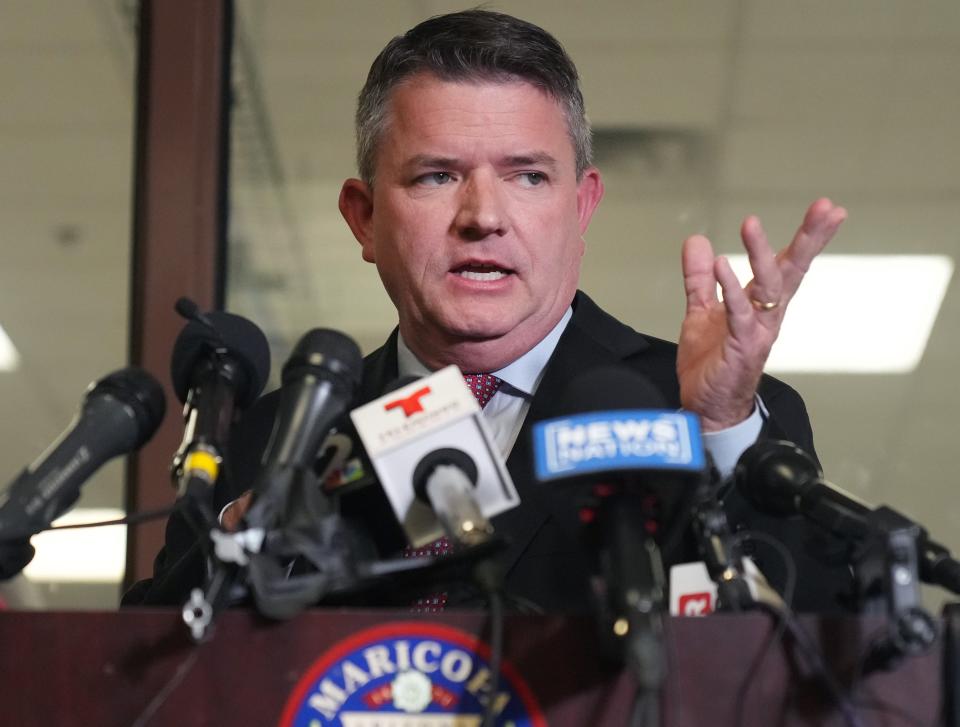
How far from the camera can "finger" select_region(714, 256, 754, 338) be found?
128cm

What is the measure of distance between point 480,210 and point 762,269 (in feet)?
1.36

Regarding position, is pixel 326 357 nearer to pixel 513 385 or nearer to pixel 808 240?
pixel 808 240

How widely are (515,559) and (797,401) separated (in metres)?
0.43

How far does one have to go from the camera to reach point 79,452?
3.13 ft

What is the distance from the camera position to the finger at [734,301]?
1.28 meters

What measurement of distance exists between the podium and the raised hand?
0.46 metres

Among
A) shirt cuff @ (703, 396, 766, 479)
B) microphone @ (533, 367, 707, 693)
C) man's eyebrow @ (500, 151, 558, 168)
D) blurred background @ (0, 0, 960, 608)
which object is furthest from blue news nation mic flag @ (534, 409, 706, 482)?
blurred background @ (0, 0, 960, 608)

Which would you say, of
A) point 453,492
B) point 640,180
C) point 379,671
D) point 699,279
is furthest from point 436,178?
point 640,180

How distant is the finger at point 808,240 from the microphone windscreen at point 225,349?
0.57 metres

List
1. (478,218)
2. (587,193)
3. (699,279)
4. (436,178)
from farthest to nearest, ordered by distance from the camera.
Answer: (587,193) < (436,178) < (478,218) < (699,279)

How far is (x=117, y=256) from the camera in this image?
9.28ft

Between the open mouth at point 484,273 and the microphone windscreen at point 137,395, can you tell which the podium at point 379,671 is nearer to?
the microphone windscreen at point 137,395

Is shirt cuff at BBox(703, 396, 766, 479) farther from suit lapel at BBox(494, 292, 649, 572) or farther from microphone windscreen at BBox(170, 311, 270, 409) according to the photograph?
microphone windscreen at BBox(170, 311, 270, 409)

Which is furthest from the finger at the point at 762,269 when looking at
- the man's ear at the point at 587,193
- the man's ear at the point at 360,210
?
the man's ear at the point at 360,210
